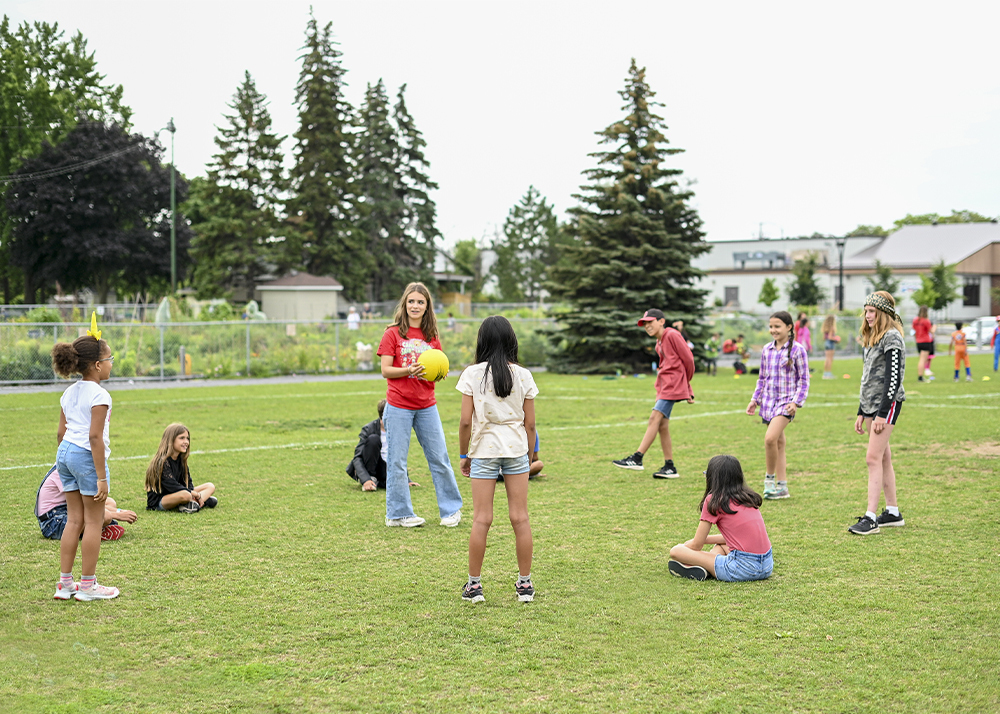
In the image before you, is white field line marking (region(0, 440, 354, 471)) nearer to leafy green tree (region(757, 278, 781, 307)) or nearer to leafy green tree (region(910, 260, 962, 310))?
leafy green tree (region(910, 260, 962, 310))

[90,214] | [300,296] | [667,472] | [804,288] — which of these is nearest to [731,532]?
[667,472]

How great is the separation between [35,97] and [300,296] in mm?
24225

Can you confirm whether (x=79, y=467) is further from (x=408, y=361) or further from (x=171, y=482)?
(x=171, y=482)

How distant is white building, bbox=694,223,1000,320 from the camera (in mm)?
74438

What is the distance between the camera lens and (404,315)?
24.8 ft

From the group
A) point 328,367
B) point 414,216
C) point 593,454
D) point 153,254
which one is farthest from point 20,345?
point 414,216

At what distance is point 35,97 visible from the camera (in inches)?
2464

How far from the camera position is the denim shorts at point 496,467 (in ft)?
18.4

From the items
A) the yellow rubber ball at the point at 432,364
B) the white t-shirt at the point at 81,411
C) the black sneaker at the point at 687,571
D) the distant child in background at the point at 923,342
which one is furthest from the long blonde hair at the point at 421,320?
the distant child in background at the point at 923,342

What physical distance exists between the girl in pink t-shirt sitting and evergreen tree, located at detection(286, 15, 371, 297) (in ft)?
180

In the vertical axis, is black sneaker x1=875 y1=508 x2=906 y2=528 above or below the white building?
below

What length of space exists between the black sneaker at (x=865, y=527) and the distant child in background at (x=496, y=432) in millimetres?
3136

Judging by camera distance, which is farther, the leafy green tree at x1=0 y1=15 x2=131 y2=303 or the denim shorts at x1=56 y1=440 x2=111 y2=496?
the leafy green tree at x1=0 y1=15 x2=131 y2=303

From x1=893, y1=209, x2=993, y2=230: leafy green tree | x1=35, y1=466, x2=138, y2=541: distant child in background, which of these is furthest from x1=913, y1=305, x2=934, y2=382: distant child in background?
x1=893, y1=209, x2=993, y2=230: leafy green tree
